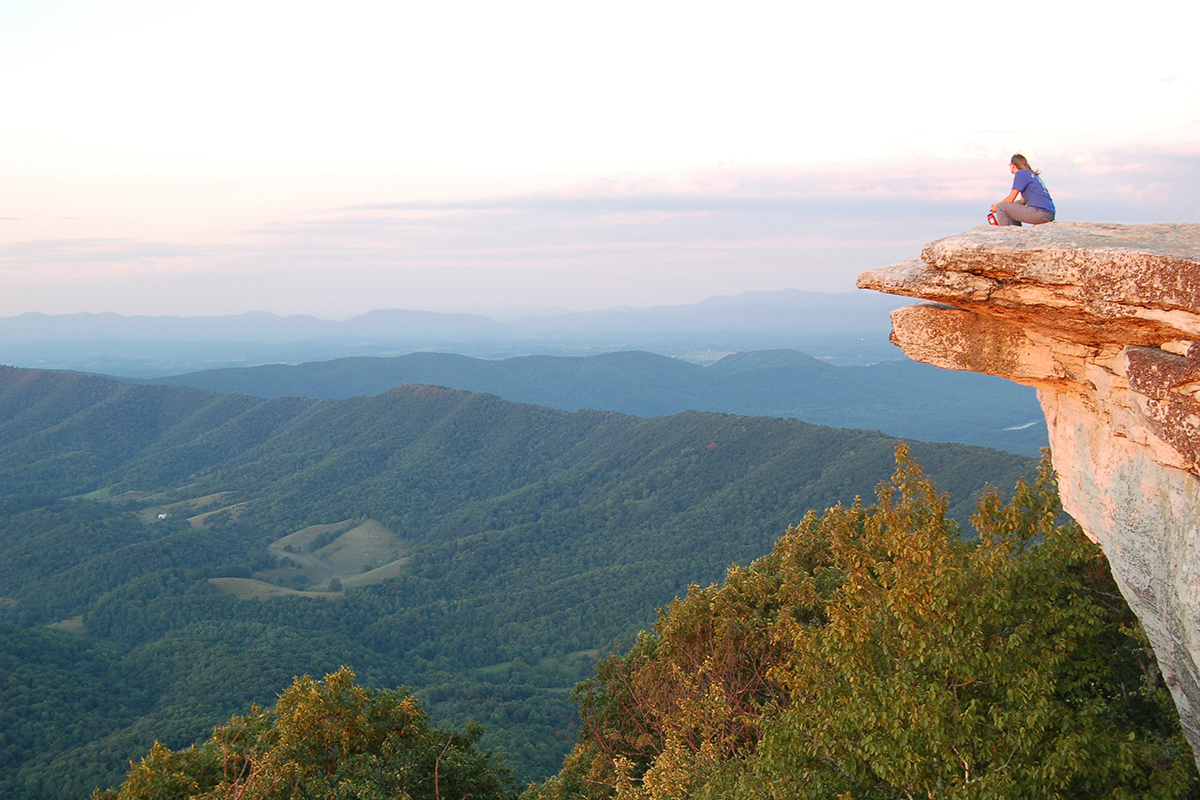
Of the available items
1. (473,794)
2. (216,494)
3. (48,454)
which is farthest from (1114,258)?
(48,454)

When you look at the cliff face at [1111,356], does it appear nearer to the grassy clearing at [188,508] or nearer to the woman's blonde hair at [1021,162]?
the woman's blonde hair at [1021,162]

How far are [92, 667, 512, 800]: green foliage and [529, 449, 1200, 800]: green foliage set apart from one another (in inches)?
244

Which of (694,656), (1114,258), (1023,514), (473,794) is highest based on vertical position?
(1114,258)

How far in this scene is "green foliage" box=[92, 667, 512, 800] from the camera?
54.3ft

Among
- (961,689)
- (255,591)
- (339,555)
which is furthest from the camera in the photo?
(339,555)

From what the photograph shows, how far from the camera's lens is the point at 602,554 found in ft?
396

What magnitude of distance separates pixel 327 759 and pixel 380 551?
4927 inches

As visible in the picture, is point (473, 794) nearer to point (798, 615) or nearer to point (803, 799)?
point (798, 615)

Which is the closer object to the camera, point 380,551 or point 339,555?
point 339,555

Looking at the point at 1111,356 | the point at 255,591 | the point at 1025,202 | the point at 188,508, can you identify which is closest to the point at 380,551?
the point at 255,591

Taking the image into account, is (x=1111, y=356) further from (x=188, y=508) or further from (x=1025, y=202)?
(x=188, y=508)

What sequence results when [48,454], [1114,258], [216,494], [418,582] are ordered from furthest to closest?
[48,454] → [216,494] → [418,582] → [1114,258]

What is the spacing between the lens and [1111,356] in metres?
9.99

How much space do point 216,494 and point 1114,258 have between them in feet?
603
